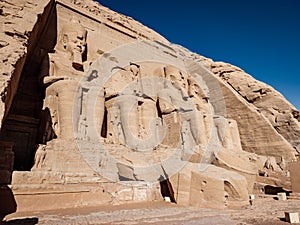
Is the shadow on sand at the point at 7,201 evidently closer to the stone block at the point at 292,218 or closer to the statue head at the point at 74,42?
the stone block at the point at 292,218

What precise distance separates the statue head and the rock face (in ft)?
0.13

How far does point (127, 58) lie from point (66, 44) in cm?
417

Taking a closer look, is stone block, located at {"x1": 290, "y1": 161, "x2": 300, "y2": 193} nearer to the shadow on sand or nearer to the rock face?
the rock face

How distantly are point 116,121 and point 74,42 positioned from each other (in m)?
2.78

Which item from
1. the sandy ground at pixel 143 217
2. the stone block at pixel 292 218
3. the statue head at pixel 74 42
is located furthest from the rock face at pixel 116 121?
the stone block at pixel 292 218

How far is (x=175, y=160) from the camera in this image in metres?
5.35

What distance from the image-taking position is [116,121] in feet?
25.7

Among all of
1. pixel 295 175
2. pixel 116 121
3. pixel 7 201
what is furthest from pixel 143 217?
pixel 116 121

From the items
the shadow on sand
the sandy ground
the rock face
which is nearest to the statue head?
the rock face

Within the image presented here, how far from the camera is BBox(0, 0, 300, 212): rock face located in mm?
3871

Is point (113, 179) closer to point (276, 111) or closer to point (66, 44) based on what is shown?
point (66, 44)

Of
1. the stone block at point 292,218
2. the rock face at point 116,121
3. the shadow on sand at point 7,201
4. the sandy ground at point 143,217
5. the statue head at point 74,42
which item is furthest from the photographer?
the statue head at point 74,42

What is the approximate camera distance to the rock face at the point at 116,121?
3.87 m

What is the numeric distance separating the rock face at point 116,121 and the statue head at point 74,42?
40 mm
